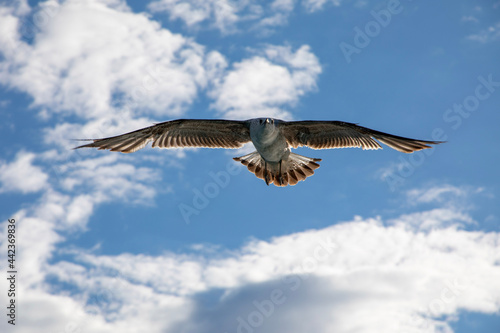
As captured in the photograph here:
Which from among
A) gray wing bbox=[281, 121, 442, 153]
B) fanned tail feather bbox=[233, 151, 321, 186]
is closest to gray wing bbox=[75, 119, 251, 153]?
fanned tail feather bbox=[233, 151, 321, 186]

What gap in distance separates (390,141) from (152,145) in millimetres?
6808

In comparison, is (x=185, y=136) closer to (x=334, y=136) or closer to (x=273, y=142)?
(x=273, y=142)

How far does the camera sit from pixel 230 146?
12.6m

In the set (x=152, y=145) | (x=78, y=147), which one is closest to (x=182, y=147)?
(x=152, y=145)

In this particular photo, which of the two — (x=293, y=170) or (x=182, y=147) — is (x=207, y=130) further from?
(x=293, y=170)

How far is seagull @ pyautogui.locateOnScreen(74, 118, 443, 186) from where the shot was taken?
11.7 m

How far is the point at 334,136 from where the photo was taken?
1238 centimetres

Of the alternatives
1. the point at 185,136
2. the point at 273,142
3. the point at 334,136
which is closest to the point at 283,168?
the point at 273,142

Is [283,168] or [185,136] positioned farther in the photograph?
[185,136]

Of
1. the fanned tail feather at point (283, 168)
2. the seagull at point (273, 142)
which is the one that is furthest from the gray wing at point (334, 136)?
the fanned tail feather at point (283, 168)

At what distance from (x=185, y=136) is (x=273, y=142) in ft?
9.07

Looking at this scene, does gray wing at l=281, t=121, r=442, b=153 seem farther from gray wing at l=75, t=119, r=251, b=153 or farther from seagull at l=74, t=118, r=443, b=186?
gray wing at l=75, t=119, r=251, b=153

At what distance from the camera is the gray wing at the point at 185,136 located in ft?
38.6

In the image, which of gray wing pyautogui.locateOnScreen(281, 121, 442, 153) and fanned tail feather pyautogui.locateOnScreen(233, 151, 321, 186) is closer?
gray wing pyautogui.locateOnScreen(281, 121, 442, 153)
